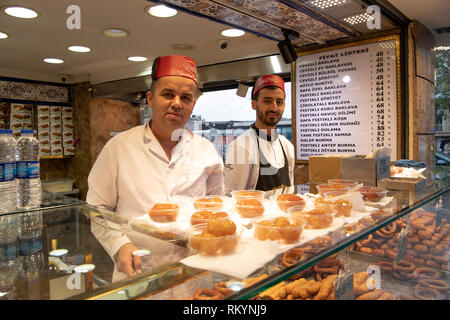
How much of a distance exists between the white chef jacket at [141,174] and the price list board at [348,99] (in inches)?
79.2

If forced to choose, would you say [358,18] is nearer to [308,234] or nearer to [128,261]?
[308,234]

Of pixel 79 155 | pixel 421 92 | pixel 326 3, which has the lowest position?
pixel 79 155

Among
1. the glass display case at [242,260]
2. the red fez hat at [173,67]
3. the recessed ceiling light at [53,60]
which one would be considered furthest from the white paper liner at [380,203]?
the recessed ceiling light at [53,60]

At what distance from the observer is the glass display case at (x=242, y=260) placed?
2.27 ft

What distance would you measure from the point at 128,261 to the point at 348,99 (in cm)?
324

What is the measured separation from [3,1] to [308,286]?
3242mm

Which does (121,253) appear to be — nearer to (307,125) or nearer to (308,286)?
(308,286)

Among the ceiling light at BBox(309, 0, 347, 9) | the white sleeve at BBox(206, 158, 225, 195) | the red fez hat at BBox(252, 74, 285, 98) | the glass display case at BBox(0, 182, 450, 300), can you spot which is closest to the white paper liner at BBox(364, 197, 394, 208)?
the glass display case at BBox(0, 182, 450, 300)

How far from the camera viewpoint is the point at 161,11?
9.92 ft

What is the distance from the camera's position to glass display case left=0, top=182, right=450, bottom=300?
2.27 ft

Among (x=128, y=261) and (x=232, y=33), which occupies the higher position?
(x=232, y=33)

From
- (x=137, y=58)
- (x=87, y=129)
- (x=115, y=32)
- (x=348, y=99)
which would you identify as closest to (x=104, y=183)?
(x=115, y=32)
